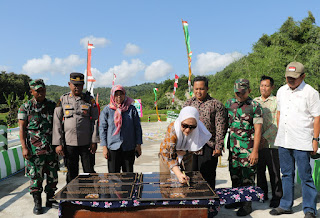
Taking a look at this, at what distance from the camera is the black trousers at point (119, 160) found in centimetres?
370

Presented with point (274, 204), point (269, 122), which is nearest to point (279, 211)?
point (274, 204)

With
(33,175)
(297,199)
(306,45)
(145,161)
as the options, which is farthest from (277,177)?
(306,45)

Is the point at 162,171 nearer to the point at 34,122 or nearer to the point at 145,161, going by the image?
the point at 34,122

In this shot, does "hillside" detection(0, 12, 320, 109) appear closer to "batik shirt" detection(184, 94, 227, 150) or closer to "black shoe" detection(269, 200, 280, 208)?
"black shoe" detection(269, 200, 280, 208)

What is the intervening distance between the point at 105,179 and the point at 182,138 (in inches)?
37.2

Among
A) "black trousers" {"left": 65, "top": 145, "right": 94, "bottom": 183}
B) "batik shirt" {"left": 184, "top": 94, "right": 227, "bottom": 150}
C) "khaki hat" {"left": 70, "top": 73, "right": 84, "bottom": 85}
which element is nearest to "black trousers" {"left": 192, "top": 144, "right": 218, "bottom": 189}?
"batik shirt" {"left": 184, "top": 94, "right": 227, "bottom": 150}

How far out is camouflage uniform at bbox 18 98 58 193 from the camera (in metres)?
3.71

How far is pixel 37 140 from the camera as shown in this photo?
3.73 metres

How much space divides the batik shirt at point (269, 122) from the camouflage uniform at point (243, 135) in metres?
0.49

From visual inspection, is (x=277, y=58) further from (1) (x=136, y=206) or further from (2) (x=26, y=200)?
(1) (x=136, y=206)

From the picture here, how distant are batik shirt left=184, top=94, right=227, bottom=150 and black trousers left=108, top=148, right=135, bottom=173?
1.14 m

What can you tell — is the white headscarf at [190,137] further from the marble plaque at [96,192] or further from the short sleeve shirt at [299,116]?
the short sleeve shirt at [299,116]

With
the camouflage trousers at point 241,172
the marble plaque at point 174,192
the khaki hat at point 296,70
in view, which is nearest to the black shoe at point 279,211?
the camouflage trousers at point 241,172

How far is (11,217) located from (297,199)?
13.5 ft
